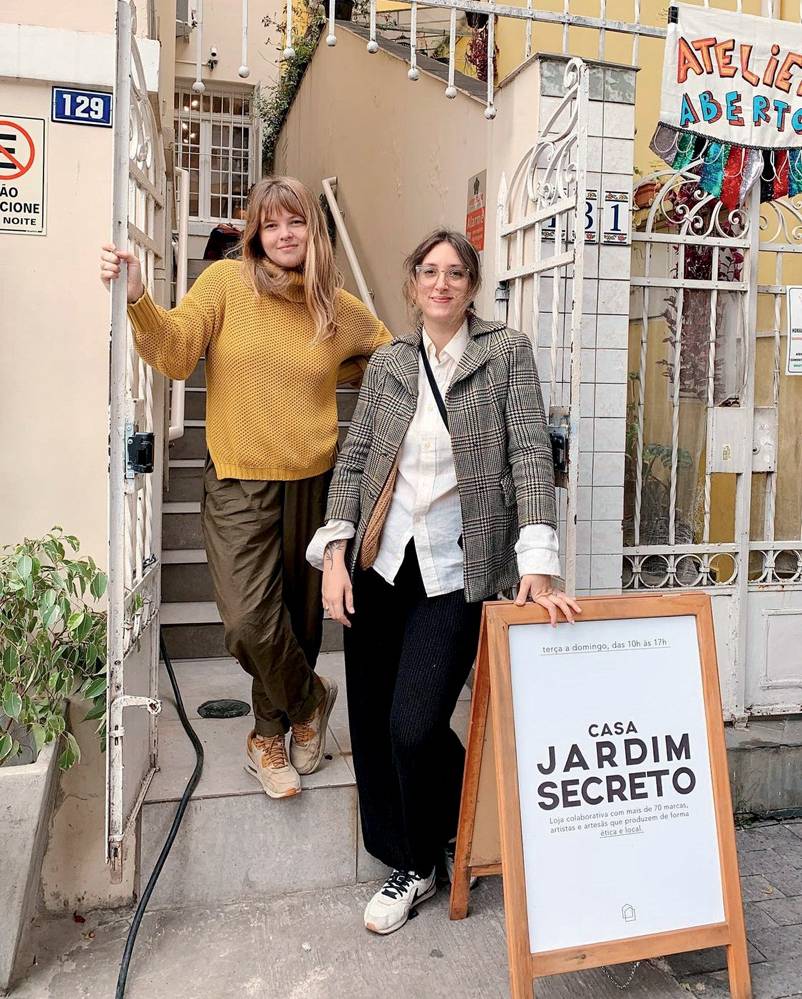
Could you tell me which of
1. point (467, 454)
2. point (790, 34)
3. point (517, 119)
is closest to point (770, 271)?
point (790, 34)

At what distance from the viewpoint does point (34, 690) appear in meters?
2.57

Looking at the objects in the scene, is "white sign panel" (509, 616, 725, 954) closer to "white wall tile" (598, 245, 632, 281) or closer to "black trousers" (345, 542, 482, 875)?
"black trousers" (345, 542, 482, 875)

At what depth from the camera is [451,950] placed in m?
2.61

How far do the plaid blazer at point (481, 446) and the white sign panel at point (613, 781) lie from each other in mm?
269

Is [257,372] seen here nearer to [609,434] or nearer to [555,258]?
[555,258]

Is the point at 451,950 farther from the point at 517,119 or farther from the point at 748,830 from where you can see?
the point at 517,119

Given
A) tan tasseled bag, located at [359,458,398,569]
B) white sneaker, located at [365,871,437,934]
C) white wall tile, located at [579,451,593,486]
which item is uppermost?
white wall tile, located at [579,451,593,486]

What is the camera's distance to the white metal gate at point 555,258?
258cm

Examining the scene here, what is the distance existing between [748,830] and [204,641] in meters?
2.38

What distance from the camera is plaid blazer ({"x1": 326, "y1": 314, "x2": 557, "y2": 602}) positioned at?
8.11 feet

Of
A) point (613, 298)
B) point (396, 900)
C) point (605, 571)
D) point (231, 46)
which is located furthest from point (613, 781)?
point (231, 46)

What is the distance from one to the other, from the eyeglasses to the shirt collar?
0.16 meters

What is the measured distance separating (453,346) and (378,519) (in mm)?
525

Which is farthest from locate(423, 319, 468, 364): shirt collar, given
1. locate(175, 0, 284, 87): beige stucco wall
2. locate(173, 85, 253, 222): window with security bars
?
locate(173, 85, 253, 222): window with security bars
